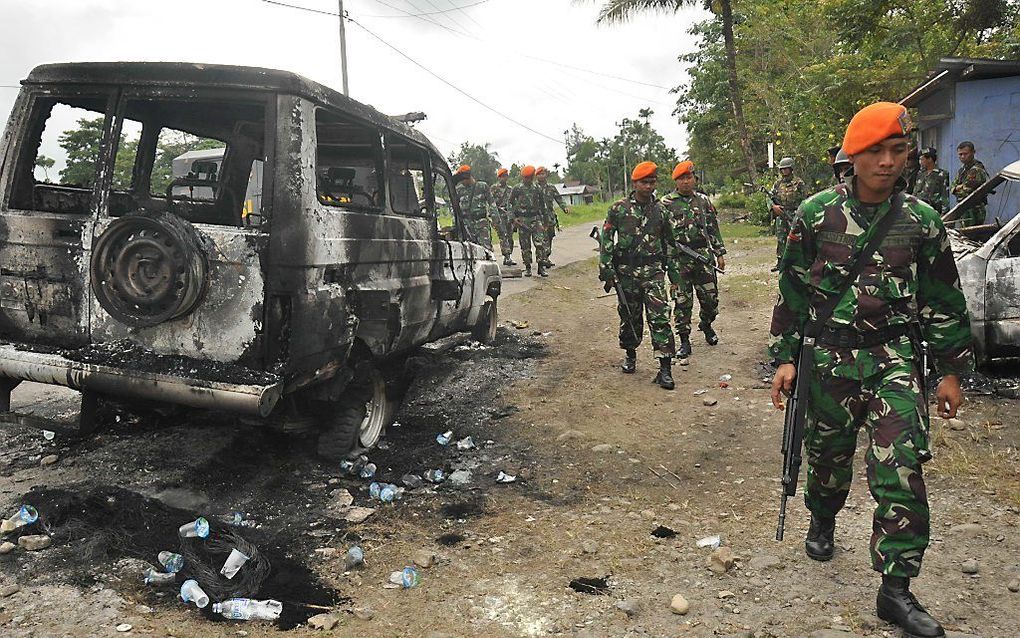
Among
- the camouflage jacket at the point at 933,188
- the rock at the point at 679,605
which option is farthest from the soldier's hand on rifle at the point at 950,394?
the camouflage jacket at the point at 933,188

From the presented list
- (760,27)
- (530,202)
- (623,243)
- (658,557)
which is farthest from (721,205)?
(658,557)

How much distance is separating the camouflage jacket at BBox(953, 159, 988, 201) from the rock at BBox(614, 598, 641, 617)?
9192 millimetres

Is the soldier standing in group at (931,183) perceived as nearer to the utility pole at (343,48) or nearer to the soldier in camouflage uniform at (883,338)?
the soldier in camouflage uniform at (883,338)

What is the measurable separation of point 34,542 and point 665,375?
445cm

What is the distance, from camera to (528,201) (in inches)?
516

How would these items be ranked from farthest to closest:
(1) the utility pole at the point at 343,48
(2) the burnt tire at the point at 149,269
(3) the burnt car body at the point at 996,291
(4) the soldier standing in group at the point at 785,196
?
(1) the utility pole at the point at 343,48 < (4) the soldier standing in group at the point at 785,196 < (3) the burnt car body at the point at 996,291 < (2) the burnt tire at the point at 149,269

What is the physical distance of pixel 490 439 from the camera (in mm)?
4742

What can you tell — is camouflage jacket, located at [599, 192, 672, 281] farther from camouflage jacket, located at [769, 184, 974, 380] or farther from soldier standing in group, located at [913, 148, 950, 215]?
soldier standing in group, located at [913, 148, 950, 215]

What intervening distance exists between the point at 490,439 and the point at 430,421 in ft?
1.87

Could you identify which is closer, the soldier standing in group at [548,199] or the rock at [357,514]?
the rock at [357,514]

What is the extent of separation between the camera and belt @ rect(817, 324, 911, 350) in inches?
102

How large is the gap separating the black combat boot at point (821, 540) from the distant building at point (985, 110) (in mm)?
11121

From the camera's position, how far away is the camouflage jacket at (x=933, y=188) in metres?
9.84

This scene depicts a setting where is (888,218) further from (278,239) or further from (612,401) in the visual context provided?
(612,401)
